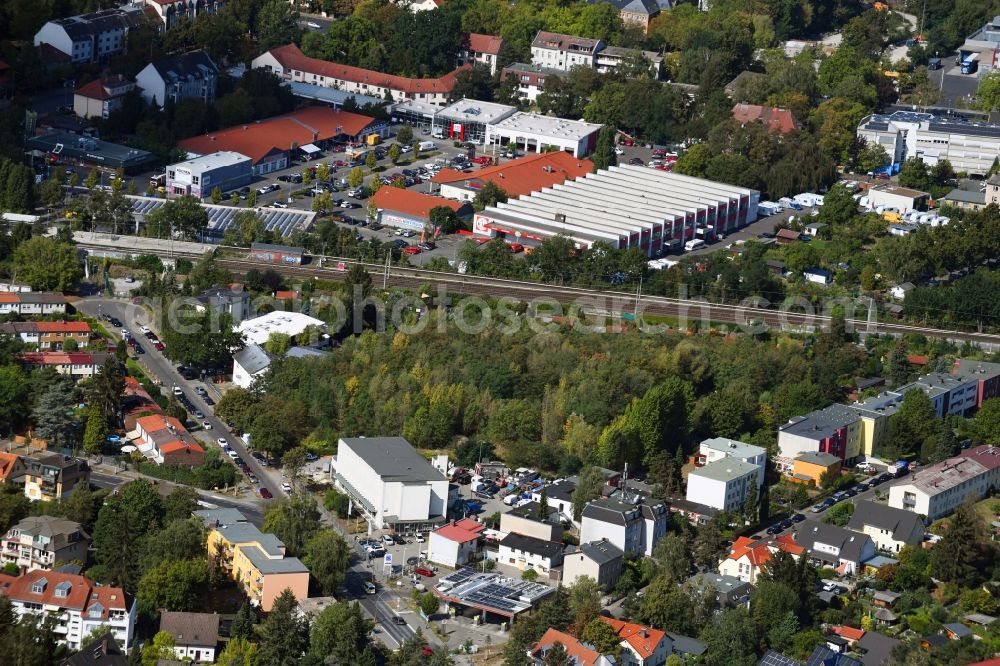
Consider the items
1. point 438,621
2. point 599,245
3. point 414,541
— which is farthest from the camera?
point 599,245

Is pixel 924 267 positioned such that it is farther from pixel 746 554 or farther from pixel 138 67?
pixel 138 67

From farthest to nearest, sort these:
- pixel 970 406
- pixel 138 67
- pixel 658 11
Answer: pixel 658 11 < pixel 138 67 < pixel 970 406

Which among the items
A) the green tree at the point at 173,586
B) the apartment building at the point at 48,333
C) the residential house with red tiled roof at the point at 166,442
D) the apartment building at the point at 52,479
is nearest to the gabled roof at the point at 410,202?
the apartment building at the point at 48,333

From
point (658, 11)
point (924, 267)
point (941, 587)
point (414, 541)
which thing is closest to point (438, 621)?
point (414, 541)

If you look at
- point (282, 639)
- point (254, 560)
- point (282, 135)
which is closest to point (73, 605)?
point (254, 560)

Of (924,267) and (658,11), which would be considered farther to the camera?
(658,11)

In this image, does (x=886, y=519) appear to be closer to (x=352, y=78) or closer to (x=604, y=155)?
(x=604, y=155)

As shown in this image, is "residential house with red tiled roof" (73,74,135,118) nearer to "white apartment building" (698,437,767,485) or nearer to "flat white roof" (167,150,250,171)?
"flat white roof" (167,150,250,171)

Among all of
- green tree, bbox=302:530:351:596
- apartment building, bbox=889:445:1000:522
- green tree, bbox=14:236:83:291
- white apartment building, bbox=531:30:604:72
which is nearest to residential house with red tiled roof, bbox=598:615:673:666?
green tree, bbox=302:530:351:596
